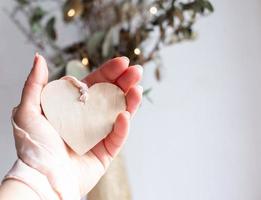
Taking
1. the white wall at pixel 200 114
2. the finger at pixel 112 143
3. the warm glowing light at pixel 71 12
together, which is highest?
the warm glowing light at pixel 71 12

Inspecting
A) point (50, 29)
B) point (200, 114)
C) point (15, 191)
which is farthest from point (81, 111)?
point (200, 114)

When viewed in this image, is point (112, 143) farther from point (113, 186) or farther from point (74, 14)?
point (74, 14)

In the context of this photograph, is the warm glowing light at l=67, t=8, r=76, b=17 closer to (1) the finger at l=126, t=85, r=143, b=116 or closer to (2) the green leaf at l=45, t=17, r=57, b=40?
(2) the green leaf at l=45, t=17, r=57, b=40

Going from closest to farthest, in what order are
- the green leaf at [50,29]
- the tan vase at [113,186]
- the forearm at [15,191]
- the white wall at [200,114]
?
the forearm at [15,191] < the tan vase at [113,186] < the green leaf at [50,29] < the white wall at [200,114]

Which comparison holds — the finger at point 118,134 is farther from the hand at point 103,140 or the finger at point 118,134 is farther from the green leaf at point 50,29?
the green leaf at point 50,29

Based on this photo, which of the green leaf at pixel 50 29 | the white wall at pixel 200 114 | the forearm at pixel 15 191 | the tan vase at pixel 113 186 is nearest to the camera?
the forearm at pixel 15 191

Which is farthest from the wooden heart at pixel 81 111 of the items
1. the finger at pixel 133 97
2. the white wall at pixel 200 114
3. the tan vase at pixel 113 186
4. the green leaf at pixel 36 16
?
the white wall at pixel 200 114

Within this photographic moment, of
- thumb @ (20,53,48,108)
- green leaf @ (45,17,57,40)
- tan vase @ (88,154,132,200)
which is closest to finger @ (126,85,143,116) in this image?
thumb @ (20,53,48,108)
